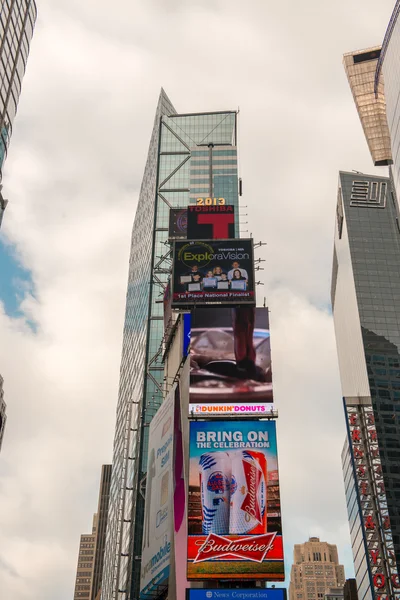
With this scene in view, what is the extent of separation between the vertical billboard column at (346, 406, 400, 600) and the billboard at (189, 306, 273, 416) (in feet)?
198

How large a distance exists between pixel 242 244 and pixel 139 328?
53.9 m

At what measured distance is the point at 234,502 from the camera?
47719 millimetres

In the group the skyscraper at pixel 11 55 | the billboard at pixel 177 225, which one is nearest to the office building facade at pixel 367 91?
the billboard at pixel 177 225

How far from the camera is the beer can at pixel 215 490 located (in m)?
47.1

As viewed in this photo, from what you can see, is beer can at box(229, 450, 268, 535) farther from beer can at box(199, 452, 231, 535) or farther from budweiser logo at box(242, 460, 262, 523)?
beer can at box(199, 452, 231, 535)

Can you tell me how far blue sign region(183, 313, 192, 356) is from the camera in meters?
59.7

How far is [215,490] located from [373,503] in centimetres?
6963

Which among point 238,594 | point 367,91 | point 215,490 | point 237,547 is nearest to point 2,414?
point 215,490

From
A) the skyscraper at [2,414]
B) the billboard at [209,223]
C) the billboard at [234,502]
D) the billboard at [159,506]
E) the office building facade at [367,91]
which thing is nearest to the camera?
the billboard at [234,502]

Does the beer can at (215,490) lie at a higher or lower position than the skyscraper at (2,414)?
lower

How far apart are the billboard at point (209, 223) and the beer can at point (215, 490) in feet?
87.9

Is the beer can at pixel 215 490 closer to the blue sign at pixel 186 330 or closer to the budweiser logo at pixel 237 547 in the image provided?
the budweiser logo at pixel 237 547

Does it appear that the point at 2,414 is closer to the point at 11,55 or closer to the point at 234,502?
the point at 11,55

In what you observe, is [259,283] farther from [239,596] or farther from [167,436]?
[239,596]
